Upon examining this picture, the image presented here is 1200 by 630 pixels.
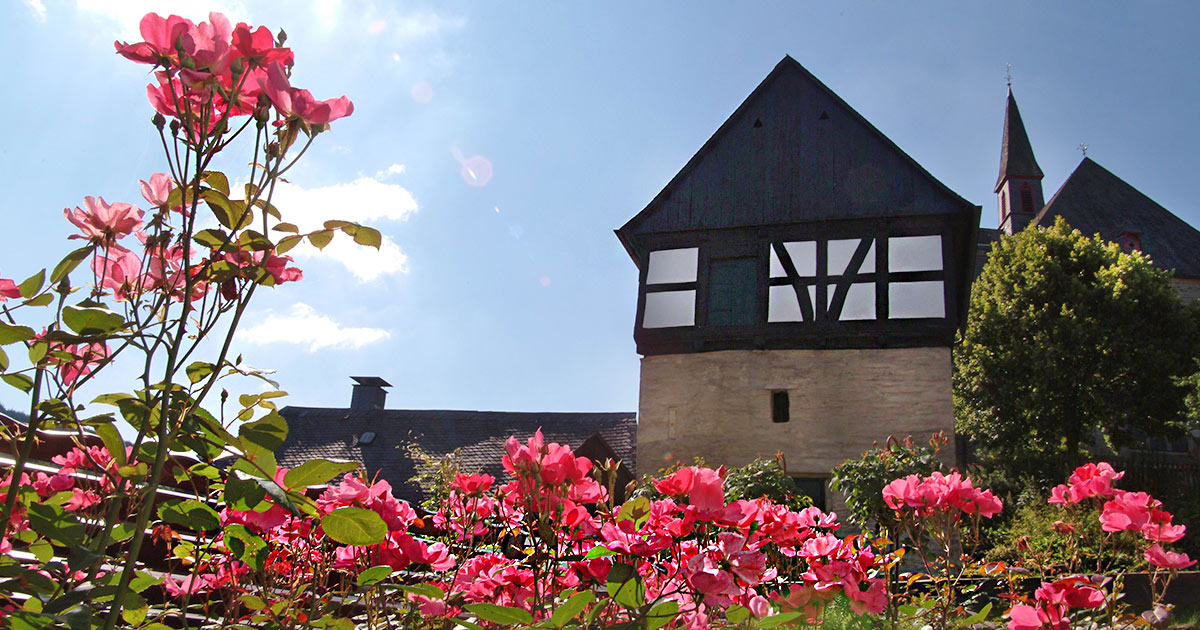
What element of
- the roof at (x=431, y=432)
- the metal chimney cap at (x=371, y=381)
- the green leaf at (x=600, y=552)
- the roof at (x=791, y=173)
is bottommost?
the green leaf at (x=600, y=552)

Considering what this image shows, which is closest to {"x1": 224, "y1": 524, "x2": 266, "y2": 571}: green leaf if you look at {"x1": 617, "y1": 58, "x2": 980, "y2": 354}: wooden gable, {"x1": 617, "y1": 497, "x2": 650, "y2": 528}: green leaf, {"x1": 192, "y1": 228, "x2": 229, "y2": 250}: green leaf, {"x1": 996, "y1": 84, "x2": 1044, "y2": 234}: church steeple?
{"x1": 192, "y1": 228, "x2": 229, "y2": 250}: green leaf

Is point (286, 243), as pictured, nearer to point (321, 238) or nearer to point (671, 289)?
point (321, 238)

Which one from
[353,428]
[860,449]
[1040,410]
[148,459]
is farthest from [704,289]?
A: [353,428]

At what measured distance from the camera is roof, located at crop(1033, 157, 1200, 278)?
1024 inches

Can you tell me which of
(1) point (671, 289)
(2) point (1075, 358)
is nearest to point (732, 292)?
(1) point (671, 289)

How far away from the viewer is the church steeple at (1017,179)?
1296 inches

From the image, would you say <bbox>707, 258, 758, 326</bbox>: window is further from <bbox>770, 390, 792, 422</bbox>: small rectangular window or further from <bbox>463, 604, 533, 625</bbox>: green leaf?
<bbox>463, 604, 533, 625</bbox>: green leaf

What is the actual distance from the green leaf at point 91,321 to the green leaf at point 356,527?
353mm

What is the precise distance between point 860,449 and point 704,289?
3302mm

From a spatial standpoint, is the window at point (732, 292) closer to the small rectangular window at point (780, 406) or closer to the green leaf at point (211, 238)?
the small rectangular window at point (780, 406)

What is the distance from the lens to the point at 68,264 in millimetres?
999

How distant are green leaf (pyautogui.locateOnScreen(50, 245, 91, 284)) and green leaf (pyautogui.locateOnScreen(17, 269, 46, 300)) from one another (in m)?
0.04

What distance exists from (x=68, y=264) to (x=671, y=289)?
1111 cm

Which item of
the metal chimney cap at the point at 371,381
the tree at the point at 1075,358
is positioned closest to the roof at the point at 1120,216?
the tree at the point at 1075,358
